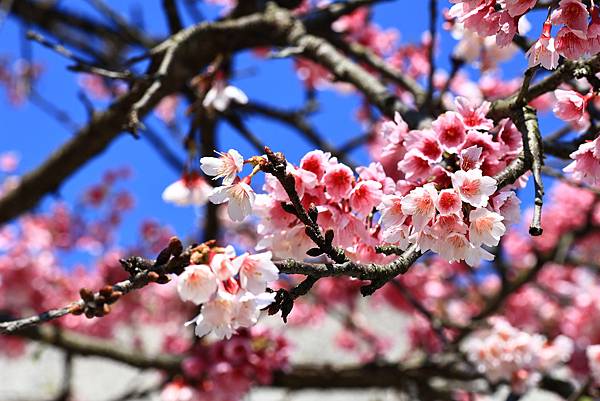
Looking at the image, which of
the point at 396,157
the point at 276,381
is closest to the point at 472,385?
the point at 276,381

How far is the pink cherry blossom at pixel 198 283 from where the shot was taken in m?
1.01

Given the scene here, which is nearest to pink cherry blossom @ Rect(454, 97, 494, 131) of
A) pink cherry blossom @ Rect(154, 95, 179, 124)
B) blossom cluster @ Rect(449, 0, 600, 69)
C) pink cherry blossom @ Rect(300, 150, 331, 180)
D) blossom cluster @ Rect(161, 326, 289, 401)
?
blossom cluster @ Rect(449, 0, 600, 69)

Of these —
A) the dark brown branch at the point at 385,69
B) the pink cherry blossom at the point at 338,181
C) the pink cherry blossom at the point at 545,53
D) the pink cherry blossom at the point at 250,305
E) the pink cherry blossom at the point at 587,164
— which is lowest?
the pink cherry blossom at the point at 250,305

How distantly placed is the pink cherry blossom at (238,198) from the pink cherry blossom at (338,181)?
153 millimetres

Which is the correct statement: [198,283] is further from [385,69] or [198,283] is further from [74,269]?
[74,269]

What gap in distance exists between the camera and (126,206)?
560cm

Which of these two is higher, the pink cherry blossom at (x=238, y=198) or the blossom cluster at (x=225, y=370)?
the blossom cluster at (x=225, y=370)

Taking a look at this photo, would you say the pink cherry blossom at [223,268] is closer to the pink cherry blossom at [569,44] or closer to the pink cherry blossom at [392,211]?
the pink cherry blossom at [392,211]

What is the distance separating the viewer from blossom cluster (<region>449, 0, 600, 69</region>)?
0.98m

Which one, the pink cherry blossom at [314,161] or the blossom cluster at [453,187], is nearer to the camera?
the blossom cluster at [453,187]

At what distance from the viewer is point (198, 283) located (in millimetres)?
1018

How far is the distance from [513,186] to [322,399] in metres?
6.78

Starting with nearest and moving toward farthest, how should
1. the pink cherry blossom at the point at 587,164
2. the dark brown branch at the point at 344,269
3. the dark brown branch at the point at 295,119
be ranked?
the dark brown branch at the point at 344,269
the pink cherry blossom at the point at 587,164
the dark brown branch at the point at 295,119

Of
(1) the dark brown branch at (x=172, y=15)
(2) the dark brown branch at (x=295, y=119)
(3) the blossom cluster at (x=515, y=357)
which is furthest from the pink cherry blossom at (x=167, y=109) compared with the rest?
(3) the blossom cluster at (x=515, y=357)
